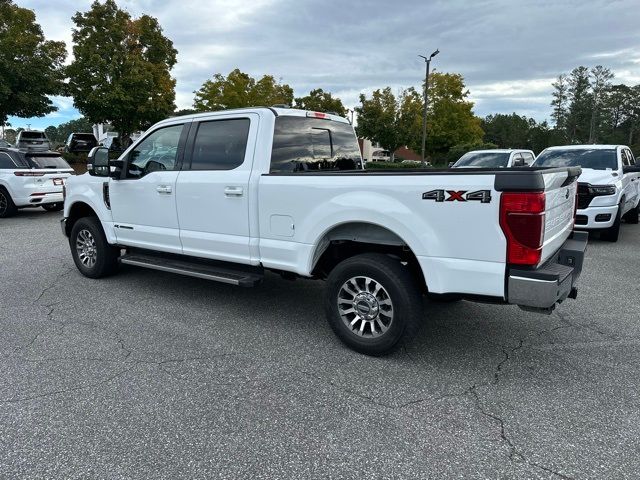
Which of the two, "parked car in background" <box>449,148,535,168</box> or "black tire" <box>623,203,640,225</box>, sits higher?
"parked car in background" <box>449,148,535,168</box>

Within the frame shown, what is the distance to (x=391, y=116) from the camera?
42531 mm

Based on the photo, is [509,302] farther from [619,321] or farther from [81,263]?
[81,263]

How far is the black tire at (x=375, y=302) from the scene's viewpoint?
3518 mm

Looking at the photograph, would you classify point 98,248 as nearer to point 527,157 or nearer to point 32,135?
point 527,157

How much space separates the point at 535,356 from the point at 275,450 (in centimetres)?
238

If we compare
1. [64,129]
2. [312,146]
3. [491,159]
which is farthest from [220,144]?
[64,129]

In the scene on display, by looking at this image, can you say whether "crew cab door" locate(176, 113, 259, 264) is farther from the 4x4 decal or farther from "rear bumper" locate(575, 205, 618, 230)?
"rear bumper" locate(575, 205, 618, 230)

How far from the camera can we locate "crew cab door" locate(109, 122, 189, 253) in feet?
16.3

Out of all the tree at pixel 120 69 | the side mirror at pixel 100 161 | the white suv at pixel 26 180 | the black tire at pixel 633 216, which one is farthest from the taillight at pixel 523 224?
the tree at pixel 120 69

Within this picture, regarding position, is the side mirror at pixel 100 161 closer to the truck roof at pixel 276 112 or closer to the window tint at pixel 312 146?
the truck roof at pixel 276 112

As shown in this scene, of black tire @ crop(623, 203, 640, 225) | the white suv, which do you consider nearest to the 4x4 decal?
black tire @ crop(623, 203, 640, 225)

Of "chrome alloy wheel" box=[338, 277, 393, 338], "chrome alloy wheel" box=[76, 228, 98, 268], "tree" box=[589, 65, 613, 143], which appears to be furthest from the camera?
"tree" box=[589, 65, 613, 143]

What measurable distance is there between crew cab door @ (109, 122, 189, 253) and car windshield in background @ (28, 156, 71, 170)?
7621 millimetres

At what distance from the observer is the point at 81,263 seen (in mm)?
6172
